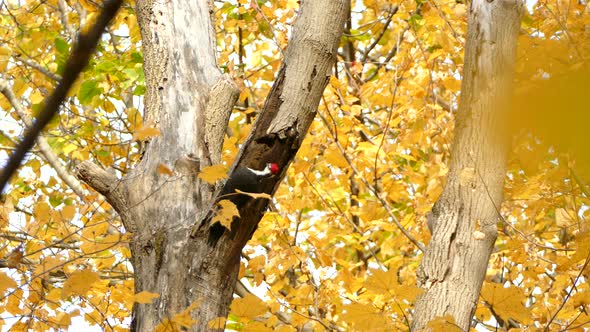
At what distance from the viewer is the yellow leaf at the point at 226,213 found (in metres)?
2.00

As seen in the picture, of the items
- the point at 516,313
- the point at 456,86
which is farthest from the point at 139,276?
the point at 456,86

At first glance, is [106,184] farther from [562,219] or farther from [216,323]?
[562,219]

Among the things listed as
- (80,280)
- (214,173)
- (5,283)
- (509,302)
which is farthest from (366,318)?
(5,283)

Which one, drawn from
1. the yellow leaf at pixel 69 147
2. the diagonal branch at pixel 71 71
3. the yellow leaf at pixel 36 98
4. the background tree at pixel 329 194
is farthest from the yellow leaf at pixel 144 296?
the yellow leaf at pixel 69 147

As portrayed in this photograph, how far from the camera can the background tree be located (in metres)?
2.60

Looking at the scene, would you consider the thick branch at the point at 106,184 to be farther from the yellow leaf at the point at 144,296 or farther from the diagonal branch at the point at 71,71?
the diagonal branch at the point at 71,71

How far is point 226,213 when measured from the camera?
201 centimetres

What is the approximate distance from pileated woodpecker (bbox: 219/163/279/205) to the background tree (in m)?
0.18

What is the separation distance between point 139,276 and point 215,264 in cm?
25

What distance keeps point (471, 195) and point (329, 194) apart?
7.90ft

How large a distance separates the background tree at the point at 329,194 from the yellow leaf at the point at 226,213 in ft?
0.81

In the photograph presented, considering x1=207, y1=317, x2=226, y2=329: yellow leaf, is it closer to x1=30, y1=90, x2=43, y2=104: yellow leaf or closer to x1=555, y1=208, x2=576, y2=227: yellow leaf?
x1=555, y1=208, x2=576, y2=227: yellow leaf

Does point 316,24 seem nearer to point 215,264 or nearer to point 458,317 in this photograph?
point 215,264

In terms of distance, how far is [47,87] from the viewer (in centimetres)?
553
